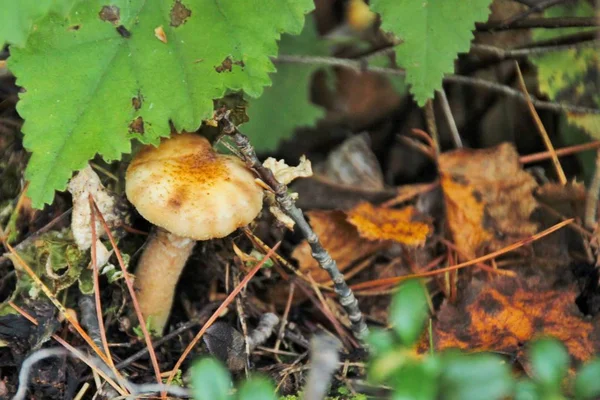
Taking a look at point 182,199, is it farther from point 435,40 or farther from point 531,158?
point 531,158

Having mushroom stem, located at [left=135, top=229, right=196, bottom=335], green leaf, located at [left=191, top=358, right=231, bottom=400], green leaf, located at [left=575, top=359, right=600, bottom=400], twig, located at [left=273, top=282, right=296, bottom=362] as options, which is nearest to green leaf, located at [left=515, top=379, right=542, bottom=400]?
green leaf, located at [left=575, top=359, right=600, bottom=400]

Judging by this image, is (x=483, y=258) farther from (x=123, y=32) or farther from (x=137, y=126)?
(x=123, y=32)

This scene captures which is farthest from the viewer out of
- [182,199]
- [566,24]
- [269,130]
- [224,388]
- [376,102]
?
[376,102]

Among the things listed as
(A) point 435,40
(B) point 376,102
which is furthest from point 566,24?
(B) point 376,102

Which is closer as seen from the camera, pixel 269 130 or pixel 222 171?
pixel 222 171

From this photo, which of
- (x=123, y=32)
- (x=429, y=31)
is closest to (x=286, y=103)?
(x=429, y=31)

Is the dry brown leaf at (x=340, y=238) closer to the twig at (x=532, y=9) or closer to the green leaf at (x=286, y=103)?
the green leaf at (x=286, y=103)
